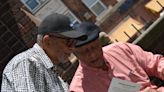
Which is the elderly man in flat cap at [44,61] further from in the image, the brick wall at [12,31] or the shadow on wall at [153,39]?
the brick wall at [12,31]

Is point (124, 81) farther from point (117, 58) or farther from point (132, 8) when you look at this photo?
point (132, 8)

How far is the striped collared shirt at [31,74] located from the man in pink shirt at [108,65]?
2.38 feet

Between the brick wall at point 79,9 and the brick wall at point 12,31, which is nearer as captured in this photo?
the brick wall at point 12,31

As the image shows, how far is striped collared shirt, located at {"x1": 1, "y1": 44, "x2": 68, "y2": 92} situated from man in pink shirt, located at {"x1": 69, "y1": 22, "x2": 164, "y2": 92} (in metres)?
0.73

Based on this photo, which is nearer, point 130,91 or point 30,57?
point 30,57

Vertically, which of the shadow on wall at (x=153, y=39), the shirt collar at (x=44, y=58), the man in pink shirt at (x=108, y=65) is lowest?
the shadow on wall at (x=153, y=39)

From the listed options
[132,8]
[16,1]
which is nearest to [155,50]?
[16,1]

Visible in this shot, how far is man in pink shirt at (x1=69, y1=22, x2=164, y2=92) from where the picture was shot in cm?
341

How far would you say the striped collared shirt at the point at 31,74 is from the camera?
246 cm

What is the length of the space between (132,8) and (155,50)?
5445 millimetres

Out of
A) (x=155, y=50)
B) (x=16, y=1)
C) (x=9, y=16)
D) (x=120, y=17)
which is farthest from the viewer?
(x=120, y=17)

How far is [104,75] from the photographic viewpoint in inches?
136

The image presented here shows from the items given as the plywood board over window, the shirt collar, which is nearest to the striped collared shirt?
the shirt collar

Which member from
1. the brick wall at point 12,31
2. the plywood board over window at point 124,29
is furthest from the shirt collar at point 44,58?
the plywood board over window at point 124,29
